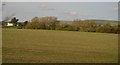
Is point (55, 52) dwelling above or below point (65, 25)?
below

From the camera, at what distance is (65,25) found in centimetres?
7106

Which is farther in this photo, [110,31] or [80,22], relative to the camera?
[80,22]

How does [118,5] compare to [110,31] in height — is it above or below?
above

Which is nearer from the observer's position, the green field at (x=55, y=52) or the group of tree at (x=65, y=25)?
the green field at (x=55, y=52)

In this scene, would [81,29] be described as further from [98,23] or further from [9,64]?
[9,64]

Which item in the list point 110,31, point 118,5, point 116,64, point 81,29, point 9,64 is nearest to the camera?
point 9,64

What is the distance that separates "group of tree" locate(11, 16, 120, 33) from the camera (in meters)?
66.1

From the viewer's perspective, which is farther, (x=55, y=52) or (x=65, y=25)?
(x=65, y=25)

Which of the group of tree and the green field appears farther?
the group of tree

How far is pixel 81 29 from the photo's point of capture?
73.6 meters

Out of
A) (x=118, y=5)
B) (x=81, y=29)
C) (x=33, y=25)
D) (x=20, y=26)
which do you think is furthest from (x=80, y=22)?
(x=118, y=5)

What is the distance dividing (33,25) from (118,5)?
33327mm

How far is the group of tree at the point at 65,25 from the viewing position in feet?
217

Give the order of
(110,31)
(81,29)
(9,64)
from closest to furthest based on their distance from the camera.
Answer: (9,64) < (110,31) < (81,29)
